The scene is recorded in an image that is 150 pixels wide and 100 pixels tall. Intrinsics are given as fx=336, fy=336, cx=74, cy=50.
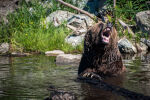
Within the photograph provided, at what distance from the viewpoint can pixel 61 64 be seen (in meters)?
10.1

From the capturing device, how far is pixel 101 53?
746 centimetres

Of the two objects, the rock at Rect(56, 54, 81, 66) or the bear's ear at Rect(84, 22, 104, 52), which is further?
the rock at Rect(56, 54, 81, 66)

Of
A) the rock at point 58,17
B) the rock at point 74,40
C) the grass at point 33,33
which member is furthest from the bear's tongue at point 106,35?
the rock at point 58,17

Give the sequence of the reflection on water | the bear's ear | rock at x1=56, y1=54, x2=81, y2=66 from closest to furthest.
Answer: the reflection on water < the bear's ear < rock at x1=56, y1=54, x2=81, y2=66

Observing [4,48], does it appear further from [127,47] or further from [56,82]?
[56,82]

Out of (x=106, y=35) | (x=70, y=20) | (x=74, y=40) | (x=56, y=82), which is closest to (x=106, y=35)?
(x=106, y=35)

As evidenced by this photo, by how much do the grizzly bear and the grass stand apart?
5927 millimetres

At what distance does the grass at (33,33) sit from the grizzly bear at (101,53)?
19.4 ft

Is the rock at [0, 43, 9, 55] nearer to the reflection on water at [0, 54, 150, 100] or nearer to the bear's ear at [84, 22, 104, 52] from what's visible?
the reflection on water at [0, 54, 150, 100]

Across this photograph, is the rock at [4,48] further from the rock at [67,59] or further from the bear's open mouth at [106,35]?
the bear's open mouth at [106,35]

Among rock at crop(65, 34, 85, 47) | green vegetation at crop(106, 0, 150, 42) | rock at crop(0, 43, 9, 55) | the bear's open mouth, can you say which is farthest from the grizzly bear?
green vegetation at crop(106, 0, 150, 42)

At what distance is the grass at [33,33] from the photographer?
13.9 meters

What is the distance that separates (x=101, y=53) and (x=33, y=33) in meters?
7.45

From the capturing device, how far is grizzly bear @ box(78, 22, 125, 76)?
7.29m
